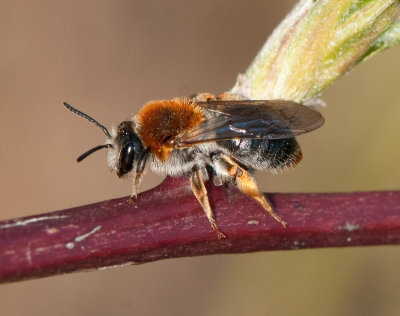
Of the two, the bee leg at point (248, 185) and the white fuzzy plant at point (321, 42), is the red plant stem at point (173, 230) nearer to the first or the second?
the bee leg at point (248, 185)

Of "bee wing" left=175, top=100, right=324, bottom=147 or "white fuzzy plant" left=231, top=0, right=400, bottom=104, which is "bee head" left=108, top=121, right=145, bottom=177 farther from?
"white fuzzy plant" left=231, top=0, right=400, bottom=104

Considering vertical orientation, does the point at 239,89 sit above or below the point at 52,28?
below

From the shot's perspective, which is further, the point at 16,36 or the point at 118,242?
the point at 16,36

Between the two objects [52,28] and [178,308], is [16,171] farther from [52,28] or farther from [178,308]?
[178,308]

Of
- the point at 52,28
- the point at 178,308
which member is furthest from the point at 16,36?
the point at 178,308

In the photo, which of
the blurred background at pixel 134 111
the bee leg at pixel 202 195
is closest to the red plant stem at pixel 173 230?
the bee leg at pixel 202 195

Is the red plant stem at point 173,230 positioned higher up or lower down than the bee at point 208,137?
lower down

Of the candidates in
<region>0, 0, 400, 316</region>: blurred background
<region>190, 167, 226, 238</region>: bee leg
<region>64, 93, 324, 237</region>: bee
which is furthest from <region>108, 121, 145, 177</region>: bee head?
<region>0, 0, 400, 316</region>: blurred background

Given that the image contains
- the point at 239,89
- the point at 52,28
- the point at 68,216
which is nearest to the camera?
the point at 68,216
